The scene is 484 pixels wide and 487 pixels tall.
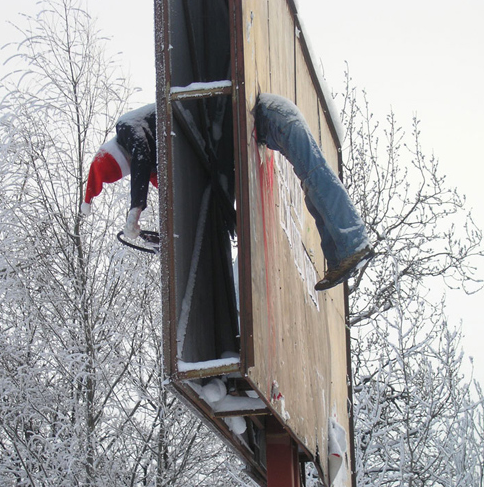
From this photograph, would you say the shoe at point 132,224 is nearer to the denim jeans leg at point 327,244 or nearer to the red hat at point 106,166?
the red hat at point 106,166

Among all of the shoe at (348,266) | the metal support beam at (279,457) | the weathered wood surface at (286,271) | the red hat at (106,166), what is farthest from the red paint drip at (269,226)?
the metal support beam at (279,457)

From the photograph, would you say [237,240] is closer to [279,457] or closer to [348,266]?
[348,266]

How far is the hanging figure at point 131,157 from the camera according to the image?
482 centimetres

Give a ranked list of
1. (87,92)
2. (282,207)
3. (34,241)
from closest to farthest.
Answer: (282,207)
(34,241)
(87,92)

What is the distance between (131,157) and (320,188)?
3.87ft

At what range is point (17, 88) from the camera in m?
11.7

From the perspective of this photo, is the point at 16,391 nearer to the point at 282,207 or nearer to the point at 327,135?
the point at 327,135

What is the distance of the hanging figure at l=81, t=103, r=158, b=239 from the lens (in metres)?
4.82

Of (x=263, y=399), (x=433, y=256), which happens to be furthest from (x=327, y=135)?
(x=433, y=256)

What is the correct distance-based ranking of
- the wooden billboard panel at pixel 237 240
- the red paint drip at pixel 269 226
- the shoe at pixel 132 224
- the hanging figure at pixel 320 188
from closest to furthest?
the wooden billboard panel at pixel 237 240
the red paint drip at pixel 269 226
the hanging figure at pixel 320 188
the shoe at pixel 132 224

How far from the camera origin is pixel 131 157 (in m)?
4.92

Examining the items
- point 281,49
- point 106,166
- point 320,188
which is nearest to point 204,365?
point 320,188

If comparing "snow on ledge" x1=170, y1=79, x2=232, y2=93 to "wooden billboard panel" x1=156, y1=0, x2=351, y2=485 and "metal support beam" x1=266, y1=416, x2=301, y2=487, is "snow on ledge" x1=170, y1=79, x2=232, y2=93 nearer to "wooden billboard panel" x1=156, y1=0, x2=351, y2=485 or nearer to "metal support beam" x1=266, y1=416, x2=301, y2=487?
"wooden billboard panel" x1=156, y1=0, x2=351, y2=485

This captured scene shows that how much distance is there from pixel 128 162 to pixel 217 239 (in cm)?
75
